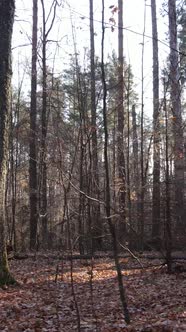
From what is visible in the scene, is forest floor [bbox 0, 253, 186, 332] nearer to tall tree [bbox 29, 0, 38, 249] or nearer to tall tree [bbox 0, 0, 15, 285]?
tall tree [bbox 0, 0, 15, 285]

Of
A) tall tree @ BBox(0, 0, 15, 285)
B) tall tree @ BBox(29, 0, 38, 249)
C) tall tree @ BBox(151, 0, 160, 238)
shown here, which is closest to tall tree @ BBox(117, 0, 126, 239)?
tall tree @ BBox(151, 0, 160, 238)

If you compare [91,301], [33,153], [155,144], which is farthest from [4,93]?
[33,153]

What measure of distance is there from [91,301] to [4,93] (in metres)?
4.40

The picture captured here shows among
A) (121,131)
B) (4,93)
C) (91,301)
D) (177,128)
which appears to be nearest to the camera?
(91,301)

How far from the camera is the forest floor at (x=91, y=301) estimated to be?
570 centimetres

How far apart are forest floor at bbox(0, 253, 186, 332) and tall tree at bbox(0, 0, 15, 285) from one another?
3.09ft

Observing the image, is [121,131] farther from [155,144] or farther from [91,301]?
[91,301]

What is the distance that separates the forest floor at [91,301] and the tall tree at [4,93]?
94 centimetres

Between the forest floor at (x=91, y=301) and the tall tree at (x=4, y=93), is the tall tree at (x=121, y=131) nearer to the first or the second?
the forest floor at (x=91, y=301)

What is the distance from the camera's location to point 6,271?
26.4 ft

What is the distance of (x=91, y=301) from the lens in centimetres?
593

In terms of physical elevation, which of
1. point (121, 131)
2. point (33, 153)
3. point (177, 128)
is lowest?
point (33, 153)

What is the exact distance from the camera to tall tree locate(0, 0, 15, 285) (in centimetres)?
809

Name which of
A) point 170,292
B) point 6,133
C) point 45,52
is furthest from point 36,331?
point 45,52
